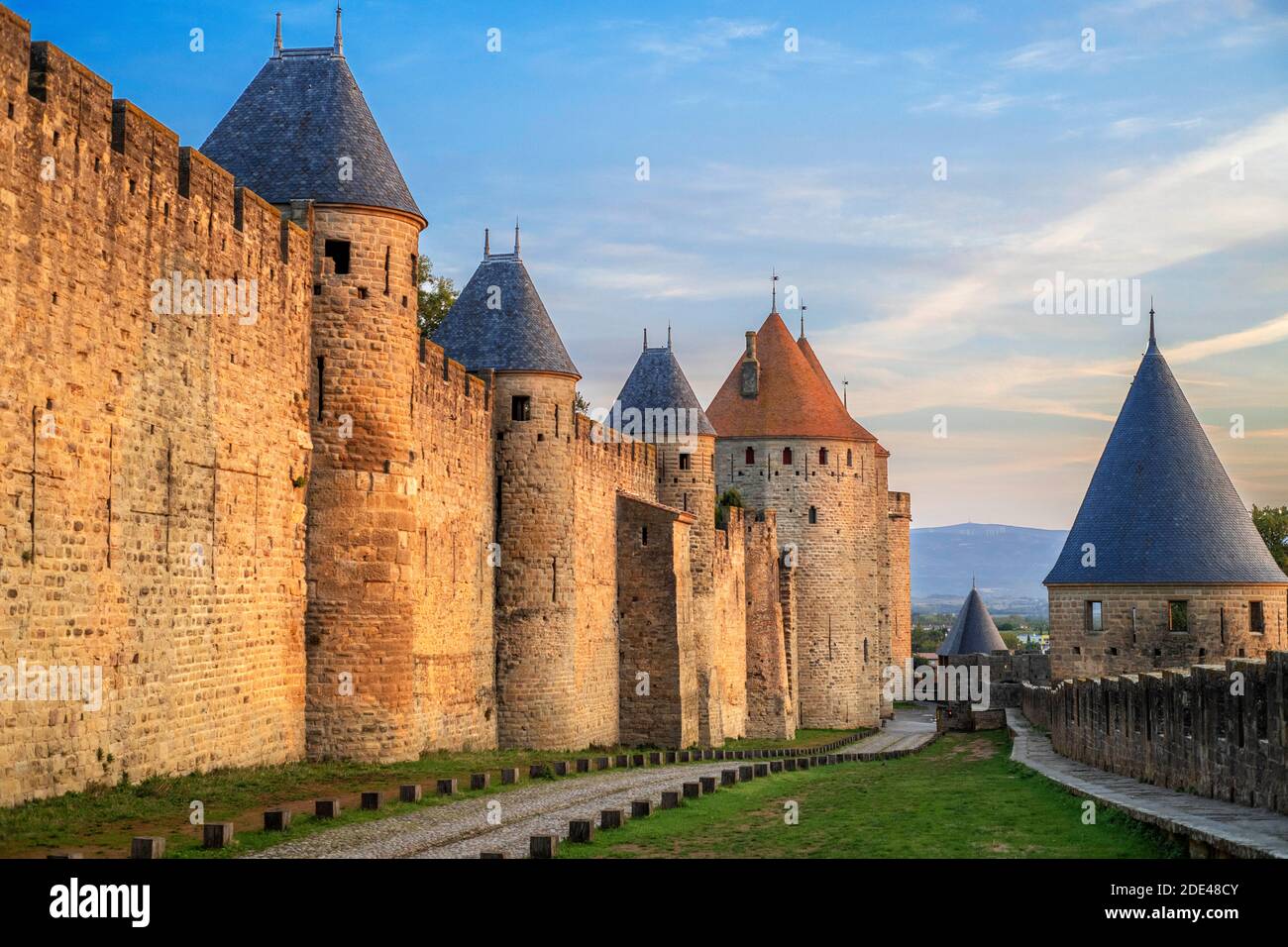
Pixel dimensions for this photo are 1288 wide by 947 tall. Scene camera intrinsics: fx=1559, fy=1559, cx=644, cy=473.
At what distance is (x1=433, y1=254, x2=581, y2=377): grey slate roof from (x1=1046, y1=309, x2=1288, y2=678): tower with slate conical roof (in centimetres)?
1598

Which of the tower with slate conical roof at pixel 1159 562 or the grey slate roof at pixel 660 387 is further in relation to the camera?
the grey slate roof at pixel 660 387

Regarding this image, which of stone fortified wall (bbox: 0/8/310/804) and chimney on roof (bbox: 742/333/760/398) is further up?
chimney on roof (bbox: 742/333/760/398)

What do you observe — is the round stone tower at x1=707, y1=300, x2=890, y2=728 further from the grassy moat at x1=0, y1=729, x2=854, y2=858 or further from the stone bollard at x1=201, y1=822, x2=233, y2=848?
the stone bollard at x1=201, y1=822, x2=233, y2=848

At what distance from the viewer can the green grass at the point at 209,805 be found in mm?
12984

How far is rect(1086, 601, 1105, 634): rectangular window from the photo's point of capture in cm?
3950

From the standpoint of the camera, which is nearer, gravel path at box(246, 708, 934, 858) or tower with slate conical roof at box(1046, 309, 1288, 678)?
gravel path at box(246, 708, 934, 858)

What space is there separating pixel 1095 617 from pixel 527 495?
17.2 m

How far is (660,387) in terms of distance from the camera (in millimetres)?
40688

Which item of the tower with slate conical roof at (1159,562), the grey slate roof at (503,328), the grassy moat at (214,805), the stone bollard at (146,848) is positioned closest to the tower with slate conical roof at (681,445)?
the tower with slate conical roof at (1159,562)

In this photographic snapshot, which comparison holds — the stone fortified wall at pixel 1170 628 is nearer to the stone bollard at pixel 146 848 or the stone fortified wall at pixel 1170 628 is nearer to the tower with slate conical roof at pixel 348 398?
the tower with slate conical roof at pixel 348 398

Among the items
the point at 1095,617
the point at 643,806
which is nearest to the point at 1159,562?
the point at 1095,617

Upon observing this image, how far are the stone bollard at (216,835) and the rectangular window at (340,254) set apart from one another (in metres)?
Result: 11.0

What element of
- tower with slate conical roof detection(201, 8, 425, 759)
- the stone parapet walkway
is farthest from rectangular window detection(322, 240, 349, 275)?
the stone parapet walkway

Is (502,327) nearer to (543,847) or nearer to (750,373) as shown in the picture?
(543,847)
